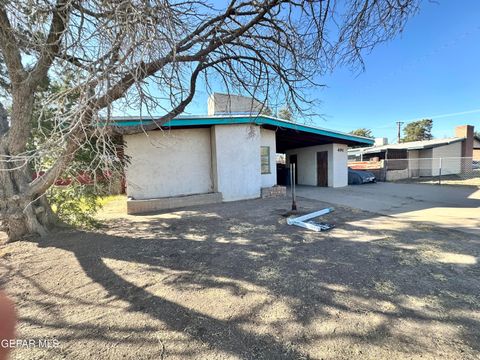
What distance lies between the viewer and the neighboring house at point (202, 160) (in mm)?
8406

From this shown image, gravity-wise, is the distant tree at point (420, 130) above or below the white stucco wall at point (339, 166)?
above

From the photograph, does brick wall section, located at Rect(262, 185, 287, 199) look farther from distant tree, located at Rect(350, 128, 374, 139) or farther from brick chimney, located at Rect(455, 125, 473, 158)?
distant tree, located at Rect(350, 128, 374, 139)

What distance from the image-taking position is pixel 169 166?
8.88 metres

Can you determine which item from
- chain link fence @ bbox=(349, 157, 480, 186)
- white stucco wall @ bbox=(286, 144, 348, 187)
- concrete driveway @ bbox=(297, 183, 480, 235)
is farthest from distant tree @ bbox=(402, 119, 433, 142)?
concrete driveway @ bbox=(297, 183, 480, 235)

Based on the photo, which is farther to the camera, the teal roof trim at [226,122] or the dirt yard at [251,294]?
the teal roof trim at [226,122]

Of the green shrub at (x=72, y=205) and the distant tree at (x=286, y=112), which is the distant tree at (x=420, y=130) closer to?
the distant tree at (x=286, y=112)

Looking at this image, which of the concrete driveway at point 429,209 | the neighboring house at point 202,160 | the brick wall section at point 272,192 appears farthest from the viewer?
the brick wall section at point 272,192

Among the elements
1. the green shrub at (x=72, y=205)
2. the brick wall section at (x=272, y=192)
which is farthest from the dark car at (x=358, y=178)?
the green shrub at (x=72, y=205)

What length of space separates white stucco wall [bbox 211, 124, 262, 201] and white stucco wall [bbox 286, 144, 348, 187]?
548 centimetres

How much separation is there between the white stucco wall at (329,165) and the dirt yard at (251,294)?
8.35 m

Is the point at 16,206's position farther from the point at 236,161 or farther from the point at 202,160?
the point at 236,161

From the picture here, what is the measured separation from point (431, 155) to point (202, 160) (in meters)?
21.5

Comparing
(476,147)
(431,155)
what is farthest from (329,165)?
(476,147)

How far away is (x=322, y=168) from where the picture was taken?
1387 cm
